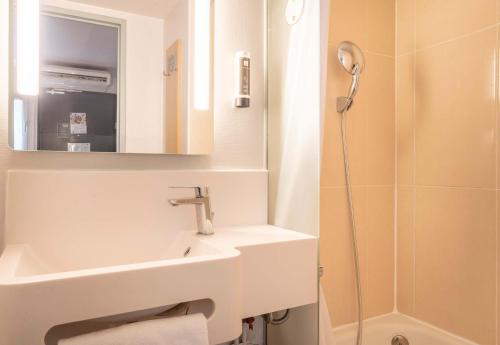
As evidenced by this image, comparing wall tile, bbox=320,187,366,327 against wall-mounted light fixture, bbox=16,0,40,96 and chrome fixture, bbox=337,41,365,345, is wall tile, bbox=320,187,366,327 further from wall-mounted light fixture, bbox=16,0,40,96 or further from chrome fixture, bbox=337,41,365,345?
wall-mounted light fixture, bbox=16,0,40,96

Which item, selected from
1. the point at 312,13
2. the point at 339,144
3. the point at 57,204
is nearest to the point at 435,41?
the point at 339,144

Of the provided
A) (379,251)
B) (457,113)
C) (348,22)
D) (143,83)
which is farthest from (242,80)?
(379,251)

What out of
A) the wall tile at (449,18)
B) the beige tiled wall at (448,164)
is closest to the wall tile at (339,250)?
the beige tiled wall at (448,164)

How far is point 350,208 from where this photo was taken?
1588mm

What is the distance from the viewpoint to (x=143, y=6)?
122 centimetres

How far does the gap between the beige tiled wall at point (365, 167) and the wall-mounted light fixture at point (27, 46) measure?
1089mm

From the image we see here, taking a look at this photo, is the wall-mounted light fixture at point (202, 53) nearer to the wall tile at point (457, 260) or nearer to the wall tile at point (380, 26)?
the wall tile at point (380, 26)

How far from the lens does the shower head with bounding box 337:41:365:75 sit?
1.42 m

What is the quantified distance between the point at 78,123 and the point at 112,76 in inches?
7.4

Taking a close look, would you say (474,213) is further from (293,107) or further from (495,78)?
(293,107)

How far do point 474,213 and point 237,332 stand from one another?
3.52 ft

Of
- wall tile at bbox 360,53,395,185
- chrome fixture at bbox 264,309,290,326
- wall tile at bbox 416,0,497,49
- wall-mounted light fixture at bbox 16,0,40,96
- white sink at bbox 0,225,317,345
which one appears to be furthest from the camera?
wall tile at bbox 360,53,395,185

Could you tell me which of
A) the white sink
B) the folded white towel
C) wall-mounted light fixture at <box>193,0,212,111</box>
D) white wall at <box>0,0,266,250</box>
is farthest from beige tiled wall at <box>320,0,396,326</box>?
the folded white towel

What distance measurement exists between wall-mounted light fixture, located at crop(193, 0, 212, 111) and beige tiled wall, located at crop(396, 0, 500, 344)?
962 mm
